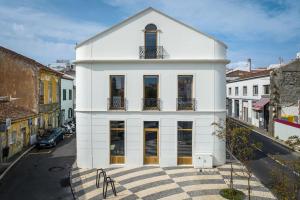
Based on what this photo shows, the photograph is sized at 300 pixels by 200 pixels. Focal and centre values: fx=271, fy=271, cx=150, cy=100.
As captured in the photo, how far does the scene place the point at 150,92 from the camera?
1745 centimetres

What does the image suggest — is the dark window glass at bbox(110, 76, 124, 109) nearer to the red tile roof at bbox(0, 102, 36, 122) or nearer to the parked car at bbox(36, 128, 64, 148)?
the red tile roof at bbox(0, 102, 36, 122)

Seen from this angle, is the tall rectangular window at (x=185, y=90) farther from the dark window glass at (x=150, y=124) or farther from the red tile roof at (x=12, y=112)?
the red tile roof at (x=12, y=112)

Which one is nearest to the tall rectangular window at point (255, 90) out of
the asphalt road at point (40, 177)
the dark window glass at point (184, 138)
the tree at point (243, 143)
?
the dark window glass at point (184, 138)

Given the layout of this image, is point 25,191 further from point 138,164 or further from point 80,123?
point 138,164

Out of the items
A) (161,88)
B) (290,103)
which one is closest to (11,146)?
(161,88)

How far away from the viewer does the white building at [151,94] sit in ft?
56.3

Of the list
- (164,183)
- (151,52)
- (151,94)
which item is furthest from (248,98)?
(164,183)

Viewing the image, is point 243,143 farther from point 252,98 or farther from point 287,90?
point 252,98

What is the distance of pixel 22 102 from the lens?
1022 inches

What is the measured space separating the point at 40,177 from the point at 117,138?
509 cm

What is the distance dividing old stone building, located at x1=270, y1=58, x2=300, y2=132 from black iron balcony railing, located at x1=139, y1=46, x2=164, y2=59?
16085 millimetres

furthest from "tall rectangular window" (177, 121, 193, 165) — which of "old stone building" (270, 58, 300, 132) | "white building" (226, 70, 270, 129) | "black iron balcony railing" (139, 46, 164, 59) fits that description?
"white building" (226, 70, 270, 129)

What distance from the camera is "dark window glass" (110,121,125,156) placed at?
1741 centimetres

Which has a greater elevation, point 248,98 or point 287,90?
point 287,90
